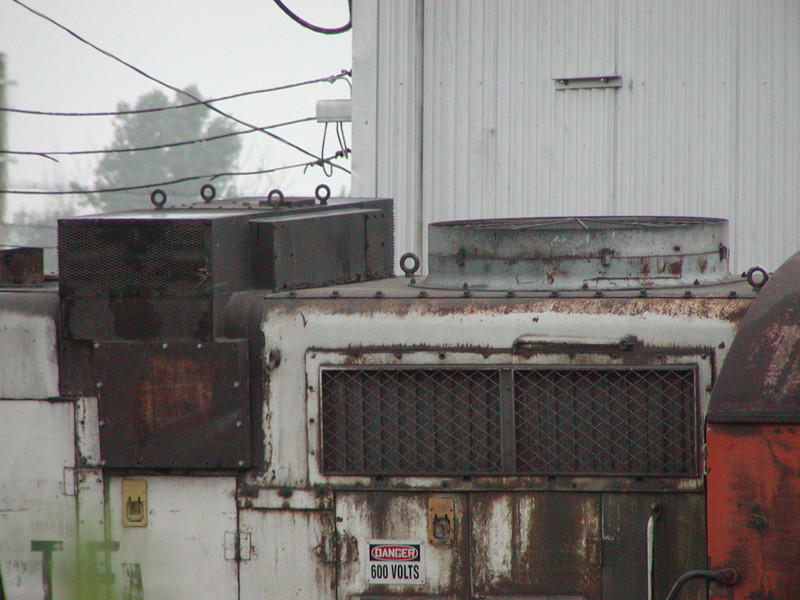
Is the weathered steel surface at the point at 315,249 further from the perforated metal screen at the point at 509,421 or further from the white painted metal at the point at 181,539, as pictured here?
the white painted metal at the point at 181,539

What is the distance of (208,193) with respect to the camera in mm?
5312

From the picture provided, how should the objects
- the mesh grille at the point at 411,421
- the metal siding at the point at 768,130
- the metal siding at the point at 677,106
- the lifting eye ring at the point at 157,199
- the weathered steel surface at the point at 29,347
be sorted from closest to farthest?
the mesh grille at the point at 411,421
the weathered steel surface at the point at 29,347
the lifting eye ring at the point at 157,199
the metal siding at the point at 768,130
the metal siding at the point at 677,106

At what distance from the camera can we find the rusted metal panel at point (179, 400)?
4.32 m

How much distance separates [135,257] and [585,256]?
6.09ft

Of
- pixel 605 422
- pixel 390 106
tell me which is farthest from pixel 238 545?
pixel 390 106

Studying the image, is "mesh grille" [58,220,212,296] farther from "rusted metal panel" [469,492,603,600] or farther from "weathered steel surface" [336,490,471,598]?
"rusted metal panel" [469,492,603,600]

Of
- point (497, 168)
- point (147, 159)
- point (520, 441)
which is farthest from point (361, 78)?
point (147, 159)

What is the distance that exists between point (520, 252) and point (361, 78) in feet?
14.5

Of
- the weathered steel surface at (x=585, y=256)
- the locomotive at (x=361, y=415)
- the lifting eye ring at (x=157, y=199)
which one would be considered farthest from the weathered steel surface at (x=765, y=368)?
the lifting eye ring at (x=157, y=199)

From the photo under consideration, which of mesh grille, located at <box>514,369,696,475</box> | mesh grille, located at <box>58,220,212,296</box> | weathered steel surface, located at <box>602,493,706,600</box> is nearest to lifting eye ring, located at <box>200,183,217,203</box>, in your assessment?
mesh grille, located at <box>58,220,212,296</box>

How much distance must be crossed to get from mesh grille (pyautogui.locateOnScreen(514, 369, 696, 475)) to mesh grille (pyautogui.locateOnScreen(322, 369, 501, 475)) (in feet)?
0.45

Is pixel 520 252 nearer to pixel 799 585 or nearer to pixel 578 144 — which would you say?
pixel 799 585

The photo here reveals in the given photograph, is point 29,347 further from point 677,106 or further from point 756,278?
point 677,106

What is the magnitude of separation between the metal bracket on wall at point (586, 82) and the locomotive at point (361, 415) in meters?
3.85
